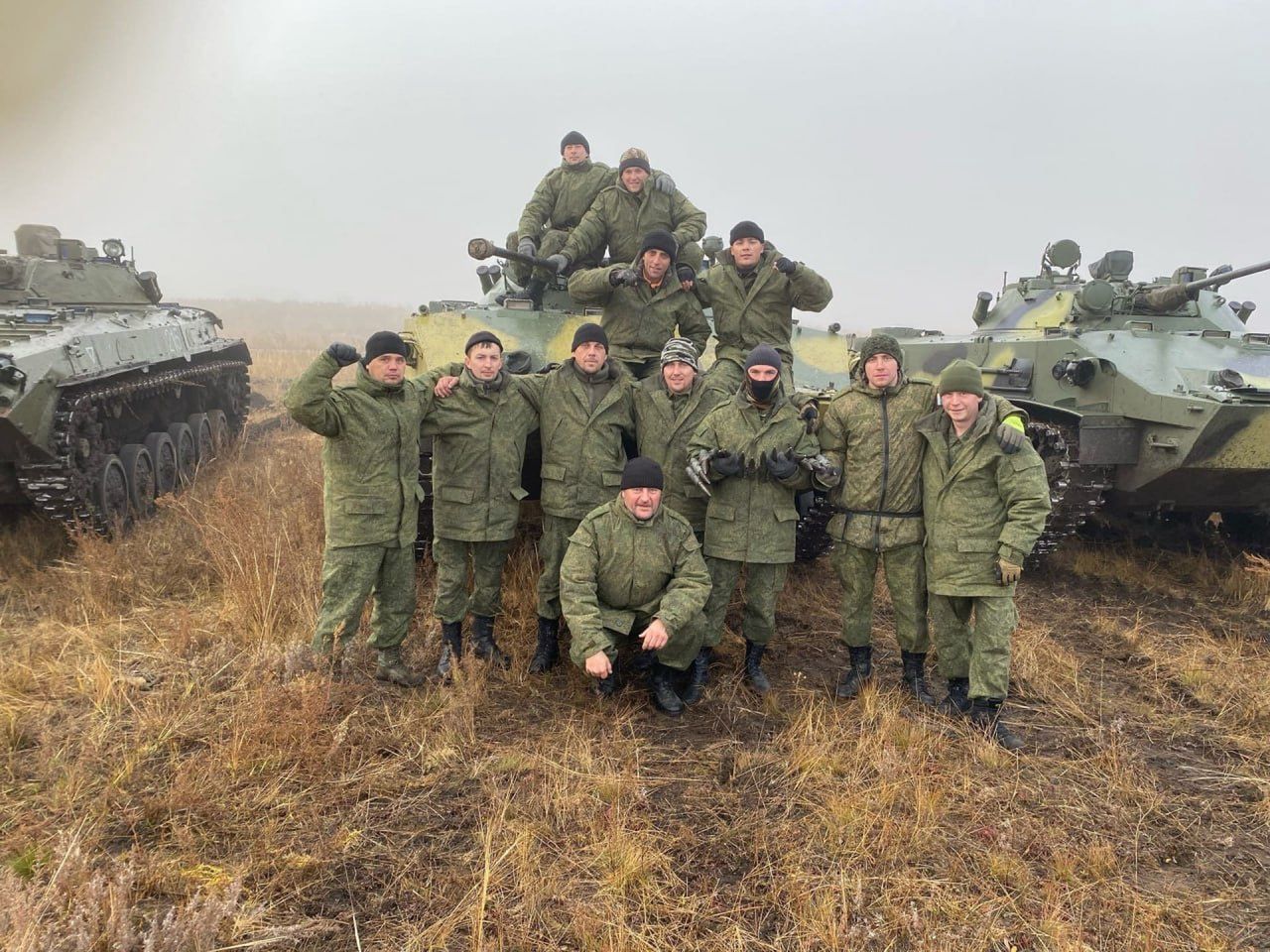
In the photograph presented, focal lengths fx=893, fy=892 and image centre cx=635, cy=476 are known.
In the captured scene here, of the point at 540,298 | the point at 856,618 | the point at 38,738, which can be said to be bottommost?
the point at 38,738

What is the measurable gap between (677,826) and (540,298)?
5208 millimetres

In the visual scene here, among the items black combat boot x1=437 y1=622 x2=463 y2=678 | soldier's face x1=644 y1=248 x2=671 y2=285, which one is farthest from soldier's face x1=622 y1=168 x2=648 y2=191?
black combat boot x1=437 y1=622 x2=463 y2=678

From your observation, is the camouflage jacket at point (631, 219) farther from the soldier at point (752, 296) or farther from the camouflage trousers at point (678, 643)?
the camouflage trousers at point (678, 643)

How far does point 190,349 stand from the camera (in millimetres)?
10773

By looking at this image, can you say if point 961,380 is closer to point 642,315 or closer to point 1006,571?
point 1006,571

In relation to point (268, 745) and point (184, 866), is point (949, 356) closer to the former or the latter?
point (268, 745)

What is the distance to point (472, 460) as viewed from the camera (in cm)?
491

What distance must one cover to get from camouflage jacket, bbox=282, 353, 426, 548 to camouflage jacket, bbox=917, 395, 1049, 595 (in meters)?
2.65

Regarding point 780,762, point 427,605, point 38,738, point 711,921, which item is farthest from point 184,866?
point 427,605

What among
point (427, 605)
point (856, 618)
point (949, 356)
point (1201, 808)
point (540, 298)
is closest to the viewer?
point (1201, 808)

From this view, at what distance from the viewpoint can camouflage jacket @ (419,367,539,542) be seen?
16.0 feet

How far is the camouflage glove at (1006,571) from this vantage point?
4.19 metres

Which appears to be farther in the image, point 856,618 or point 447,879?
point 856,618

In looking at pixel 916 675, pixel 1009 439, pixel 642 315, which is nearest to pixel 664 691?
pixel 916 675
